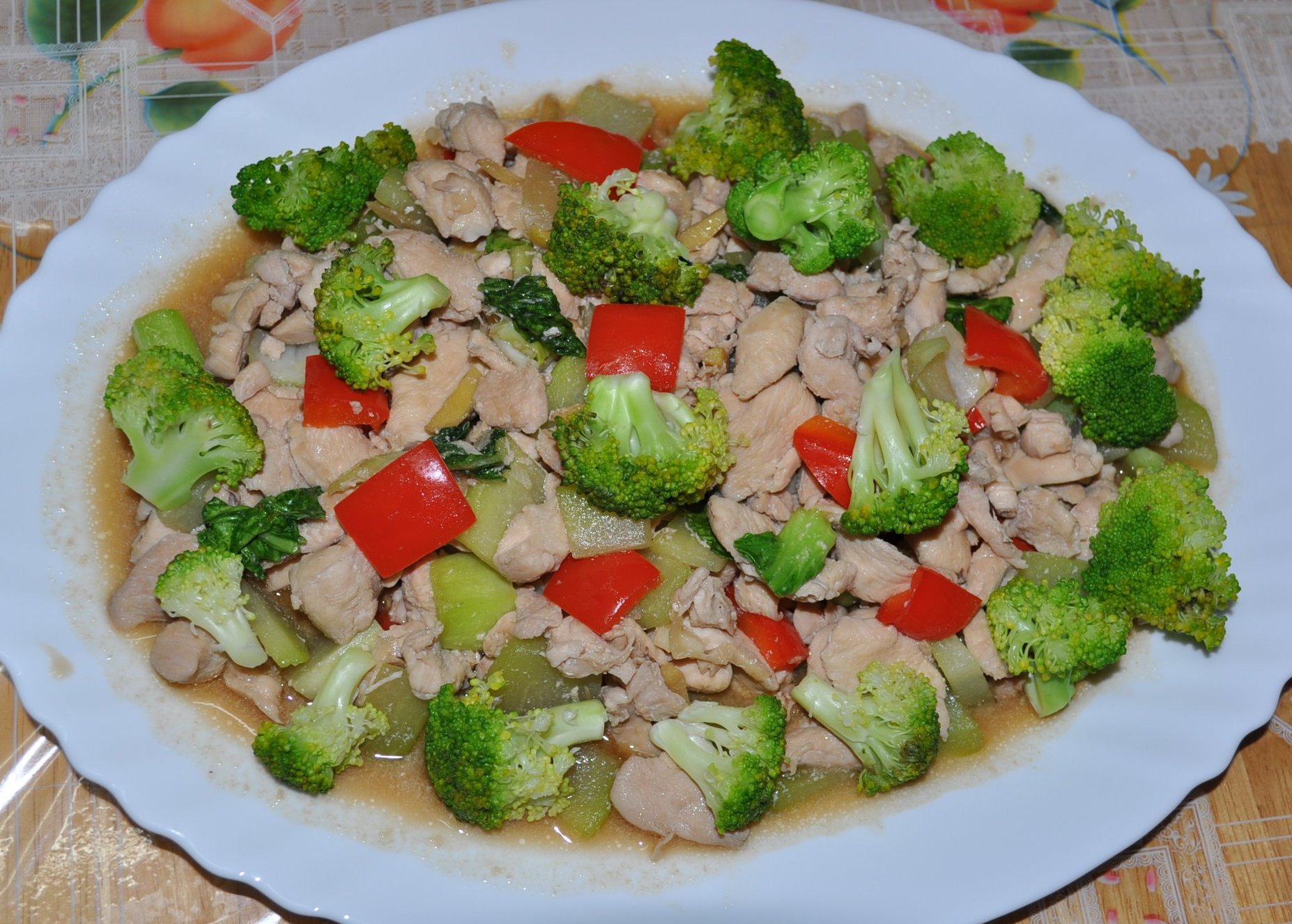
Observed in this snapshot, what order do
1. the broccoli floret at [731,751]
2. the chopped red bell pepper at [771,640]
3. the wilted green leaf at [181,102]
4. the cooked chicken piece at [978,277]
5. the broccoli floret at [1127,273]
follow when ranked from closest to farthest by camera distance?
the broccoli floret at [731,751] → the chopped red bell pepper at [771,640] → the broccoli floret at [1127,273] → the cooked chicken piece at [978,277] → the wilted green leaf at [181,102]

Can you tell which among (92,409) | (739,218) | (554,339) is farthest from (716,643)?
(92,409)

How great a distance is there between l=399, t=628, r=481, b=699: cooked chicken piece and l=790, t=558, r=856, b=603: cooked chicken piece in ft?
3.66

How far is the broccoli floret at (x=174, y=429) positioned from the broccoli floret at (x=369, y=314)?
0.39 meters

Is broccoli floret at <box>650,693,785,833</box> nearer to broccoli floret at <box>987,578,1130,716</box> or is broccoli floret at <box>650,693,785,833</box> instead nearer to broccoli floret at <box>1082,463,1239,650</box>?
broccoli floret at <box>987,578,1130,716</box>

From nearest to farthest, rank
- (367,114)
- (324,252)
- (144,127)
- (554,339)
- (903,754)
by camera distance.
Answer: (903,754) < (554,339) < (324,252) < (367,114) < (144,127)

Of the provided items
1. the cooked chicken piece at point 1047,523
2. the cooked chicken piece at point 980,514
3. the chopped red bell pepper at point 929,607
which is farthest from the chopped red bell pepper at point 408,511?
the cooked chicken piece at point 1047,523

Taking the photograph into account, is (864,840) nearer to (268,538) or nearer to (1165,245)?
(268,538)

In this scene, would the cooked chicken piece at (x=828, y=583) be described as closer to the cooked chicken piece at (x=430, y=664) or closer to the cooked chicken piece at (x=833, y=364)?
the cooked chicken piece at (x=833, y=364)

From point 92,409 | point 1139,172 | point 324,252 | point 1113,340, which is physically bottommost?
point 92,409

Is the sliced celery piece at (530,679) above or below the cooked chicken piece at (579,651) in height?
below

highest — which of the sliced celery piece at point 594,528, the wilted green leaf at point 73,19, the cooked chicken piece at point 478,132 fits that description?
the cooked chicken piece at point 478,132

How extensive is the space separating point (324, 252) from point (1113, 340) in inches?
111

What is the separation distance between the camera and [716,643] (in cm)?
341

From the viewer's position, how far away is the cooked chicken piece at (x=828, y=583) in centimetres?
339
